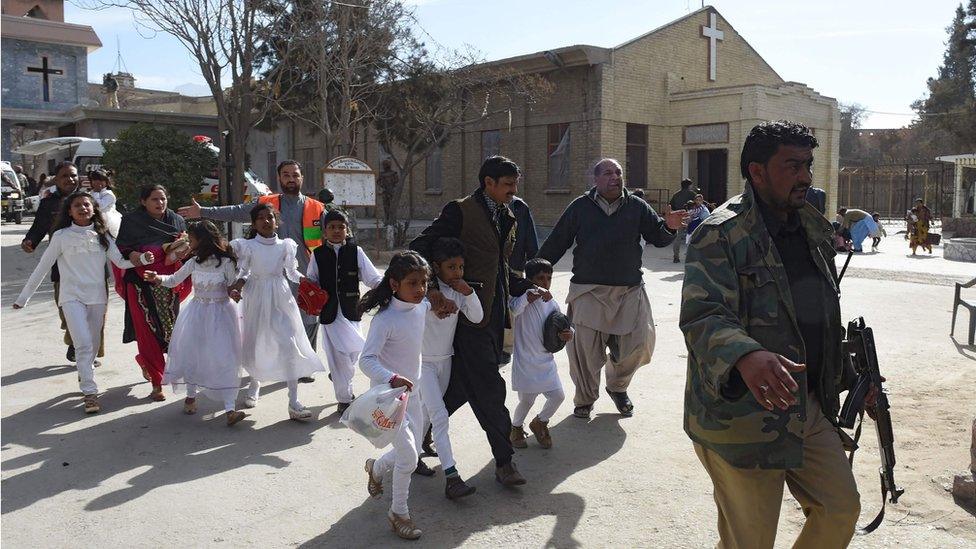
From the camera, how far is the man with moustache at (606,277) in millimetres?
5910

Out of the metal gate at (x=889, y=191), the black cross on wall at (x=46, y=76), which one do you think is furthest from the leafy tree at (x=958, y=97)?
the black cross on wall at (x=46, y=76)

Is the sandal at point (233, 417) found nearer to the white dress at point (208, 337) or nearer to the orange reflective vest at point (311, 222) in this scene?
the white dress at point (208, 337)

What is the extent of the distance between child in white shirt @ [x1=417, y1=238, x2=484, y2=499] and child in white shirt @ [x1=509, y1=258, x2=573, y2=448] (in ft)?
2.40

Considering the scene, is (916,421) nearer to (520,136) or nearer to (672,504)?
(672,504)

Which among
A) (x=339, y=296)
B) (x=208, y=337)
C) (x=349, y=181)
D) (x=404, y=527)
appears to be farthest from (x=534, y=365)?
(x=349, y=181)

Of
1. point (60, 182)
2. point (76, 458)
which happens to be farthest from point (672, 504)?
point (60, 182)

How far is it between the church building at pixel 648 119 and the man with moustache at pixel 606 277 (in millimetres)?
17990

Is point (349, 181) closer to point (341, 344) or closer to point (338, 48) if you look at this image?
point (338, 48)

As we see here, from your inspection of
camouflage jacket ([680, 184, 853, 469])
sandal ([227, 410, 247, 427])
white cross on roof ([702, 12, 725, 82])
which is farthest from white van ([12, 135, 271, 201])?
white cross on roof ([702, 12, 725, 82])

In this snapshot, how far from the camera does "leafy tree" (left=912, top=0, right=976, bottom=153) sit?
3556 cm

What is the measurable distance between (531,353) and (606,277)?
3.25ft

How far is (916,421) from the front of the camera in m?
5.80

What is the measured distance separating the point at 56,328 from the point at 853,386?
9.39m

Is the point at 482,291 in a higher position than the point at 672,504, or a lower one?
higher
